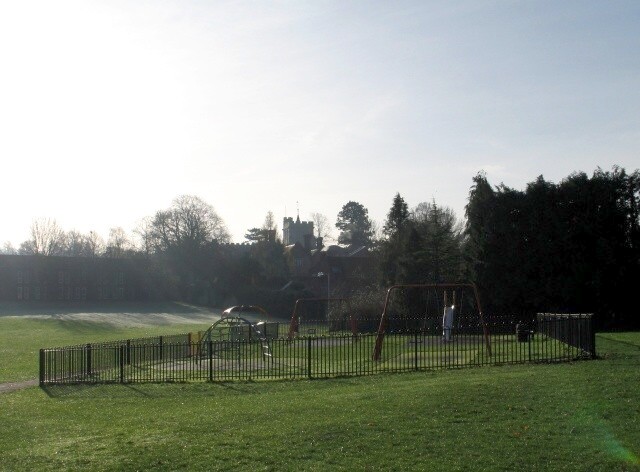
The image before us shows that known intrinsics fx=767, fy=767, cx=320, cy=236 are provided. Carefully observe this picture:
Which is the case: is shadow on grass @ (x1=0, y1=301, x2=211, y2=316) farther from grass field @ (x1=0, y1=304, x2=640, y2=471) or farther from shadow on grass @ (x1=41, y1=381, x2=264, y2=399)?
grass field @ (x1=0, y1=304, x2=640, y2=471)

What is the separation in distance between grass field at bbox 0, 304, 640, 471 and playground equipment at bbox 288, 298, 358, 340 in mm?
22265

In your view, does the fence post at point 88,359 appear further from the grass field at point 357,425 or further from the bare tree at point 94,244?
the bare tree at point 94,244

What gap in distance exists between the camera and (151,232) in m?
104

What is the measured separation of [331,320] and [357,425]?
105ft

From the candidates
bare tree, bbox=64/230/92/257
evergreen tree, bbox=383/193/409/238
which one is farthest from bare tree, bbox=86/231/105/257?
evergreen tree, bbox=383/193/409/238

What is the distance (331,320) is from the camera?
45438 millimetres

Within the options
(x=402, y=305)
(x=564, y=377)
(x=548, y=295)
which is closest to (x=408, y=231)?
(x=402, y=305)

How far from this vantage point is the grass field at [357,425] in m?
11.2

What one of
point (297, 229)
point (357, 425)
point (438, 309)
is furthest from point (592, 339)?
point (297, 229)

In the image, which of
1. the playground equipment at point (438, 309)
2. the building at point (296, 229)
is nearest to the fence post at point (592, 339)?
the playground equipment at point (438, 309)

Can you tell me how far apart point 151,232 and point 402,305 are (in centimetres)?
5756

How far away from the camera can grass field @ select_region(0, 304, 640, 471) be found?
1116 centimetres

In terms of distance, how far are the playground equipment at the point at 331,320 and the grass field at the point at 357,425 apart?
2226 centimetres

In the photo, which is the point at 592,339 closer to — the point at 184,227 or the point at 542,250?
the point at 542,250
